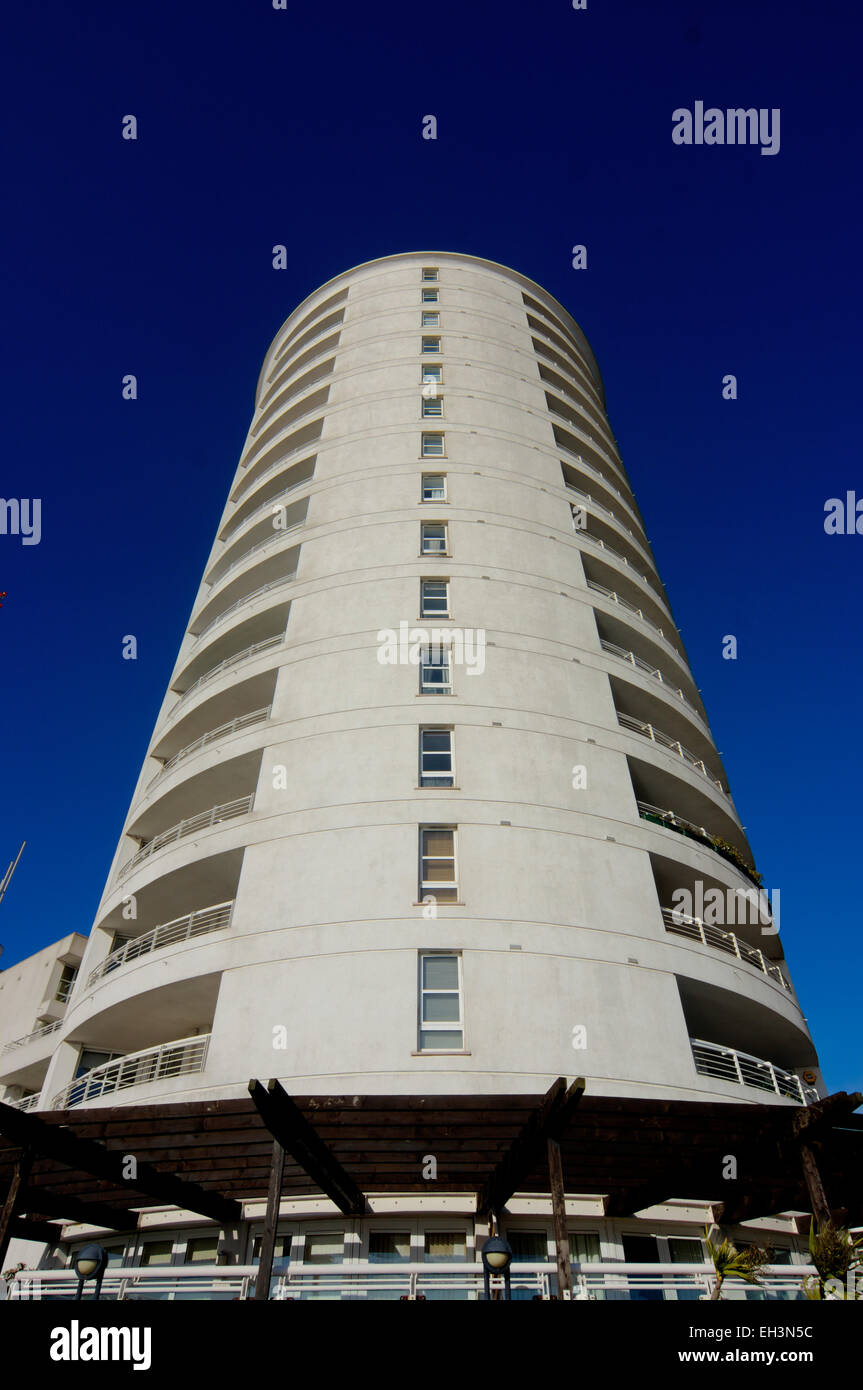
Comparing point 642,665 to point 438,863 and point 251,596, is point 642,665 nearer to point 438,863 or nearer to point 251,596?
point 438,863

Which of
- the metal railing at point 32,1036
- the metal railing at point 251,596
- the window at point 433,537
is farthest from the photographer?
the metal railing at point 32,1036

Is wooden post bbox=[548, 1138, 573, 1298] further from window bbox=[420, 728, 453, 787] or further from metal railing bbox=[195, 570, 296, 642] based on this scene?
metal railing bbox=[195, 570, 296, 642]

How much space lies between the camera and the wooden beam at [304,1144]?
8797 mm

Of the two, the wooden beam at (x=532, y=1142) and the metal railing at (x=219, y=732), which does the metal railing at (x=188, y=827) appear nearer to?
the metal railing at (x=219, y=732)

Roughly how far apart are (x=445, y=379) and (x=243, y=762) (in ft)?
50.8

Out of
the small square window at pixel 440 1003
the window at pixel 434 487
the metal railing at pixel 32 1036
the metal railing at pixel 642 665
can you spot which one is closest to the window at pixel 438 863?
the small square window at pixel 440 1003

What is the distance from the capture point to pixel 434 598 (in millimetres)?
21562

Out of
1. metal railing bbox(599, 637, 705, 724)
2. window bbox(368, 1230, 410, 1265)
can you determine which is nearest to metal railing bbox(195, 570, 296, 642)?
metal railing bbox(599, 637, 705, 724)

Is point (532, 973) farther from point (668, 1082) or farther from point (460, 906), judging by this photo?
point (668, 1082)

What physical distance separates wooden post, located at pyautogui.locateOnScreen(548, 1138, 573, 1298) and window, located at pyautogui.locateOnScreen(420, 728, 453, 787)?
8.48 m

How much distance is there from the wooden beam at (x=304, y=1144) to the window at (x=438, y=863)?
200 inches

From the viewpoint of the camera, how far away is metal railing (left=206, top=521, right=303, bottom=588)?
25.1 m
